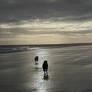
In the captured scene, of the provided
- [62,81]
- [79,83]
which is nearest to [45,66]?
[62,81]

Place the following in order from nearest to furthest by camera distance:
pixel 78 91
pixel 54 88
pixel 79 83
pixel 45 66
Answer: pixel 78 91, pixel 54 88, pixel 79 83, pixel 45 66

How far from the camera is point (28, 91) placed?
45.9ft

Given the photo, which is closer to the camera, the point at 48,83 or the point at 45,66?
the point at 48,83

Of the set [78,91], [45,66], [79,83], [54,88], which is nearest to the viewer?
[78,91]

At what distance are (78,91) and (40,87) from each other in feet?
8.34

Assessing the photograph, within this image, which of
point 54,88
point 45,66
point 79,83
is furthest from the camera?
point 45,66

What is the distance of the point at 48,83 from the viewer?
53.8 feet

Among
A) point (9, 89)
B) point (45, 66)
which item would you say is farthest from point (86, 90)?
point (45, 66)

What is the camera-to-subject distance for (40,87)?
1495 cm

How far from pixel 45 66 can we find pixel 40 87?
207 inches

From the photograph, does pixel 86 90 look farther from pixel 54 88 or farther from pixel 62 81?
pixel 62 81

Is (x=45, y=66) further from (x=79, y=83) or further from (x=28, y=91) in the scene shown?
(x=28, y=91)

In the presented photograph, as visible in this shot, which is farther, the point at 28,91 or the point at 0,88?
the point at 0,88

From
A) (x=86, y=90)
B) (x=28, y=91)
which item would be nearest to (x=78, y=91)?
(x=86, y=90)
